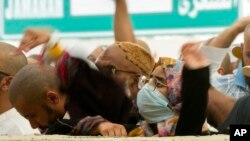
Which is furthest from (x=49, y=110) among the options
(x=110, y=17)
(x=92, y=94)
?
(x=110, y=17)

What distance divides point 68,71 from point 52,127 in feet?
0.75

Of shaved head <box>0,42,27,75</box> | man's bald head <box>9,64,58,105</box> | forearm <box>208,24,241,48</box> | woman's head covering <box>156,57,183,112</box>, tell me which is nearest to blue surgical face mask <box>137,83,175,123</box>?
woman's head covering <box>156,57,183,112</box>

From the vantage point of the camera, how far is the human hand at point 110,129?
2.80 m

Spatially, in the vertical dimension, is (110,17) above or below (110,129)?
below

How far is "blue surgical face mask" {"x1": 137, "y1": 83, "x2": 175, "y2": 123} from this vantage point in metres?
3.24

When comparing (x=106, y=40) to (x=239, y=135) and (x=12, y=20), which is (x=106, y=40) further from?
(x=239, y=135)

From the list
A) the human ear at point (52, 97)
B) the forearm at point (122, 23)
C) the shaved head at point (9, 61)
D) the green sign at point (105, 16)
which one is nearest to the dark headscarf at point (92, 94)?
the human ear at point (52, 97)

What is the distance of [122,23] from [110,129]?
157cm

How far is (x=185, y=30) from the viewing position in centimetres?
695

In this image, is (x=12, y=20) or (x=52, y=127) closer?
(x=52, y=127)

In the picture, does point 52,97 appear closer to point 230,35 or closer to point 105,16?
point 230,35

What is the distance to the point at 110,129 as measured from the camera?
2.82 metres

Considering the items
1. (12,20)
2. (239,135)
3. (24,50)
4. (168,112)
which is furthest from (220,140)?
(12,20)

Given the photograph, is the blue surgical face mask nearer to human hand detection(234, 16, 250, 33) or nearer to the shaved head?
the shaved head
